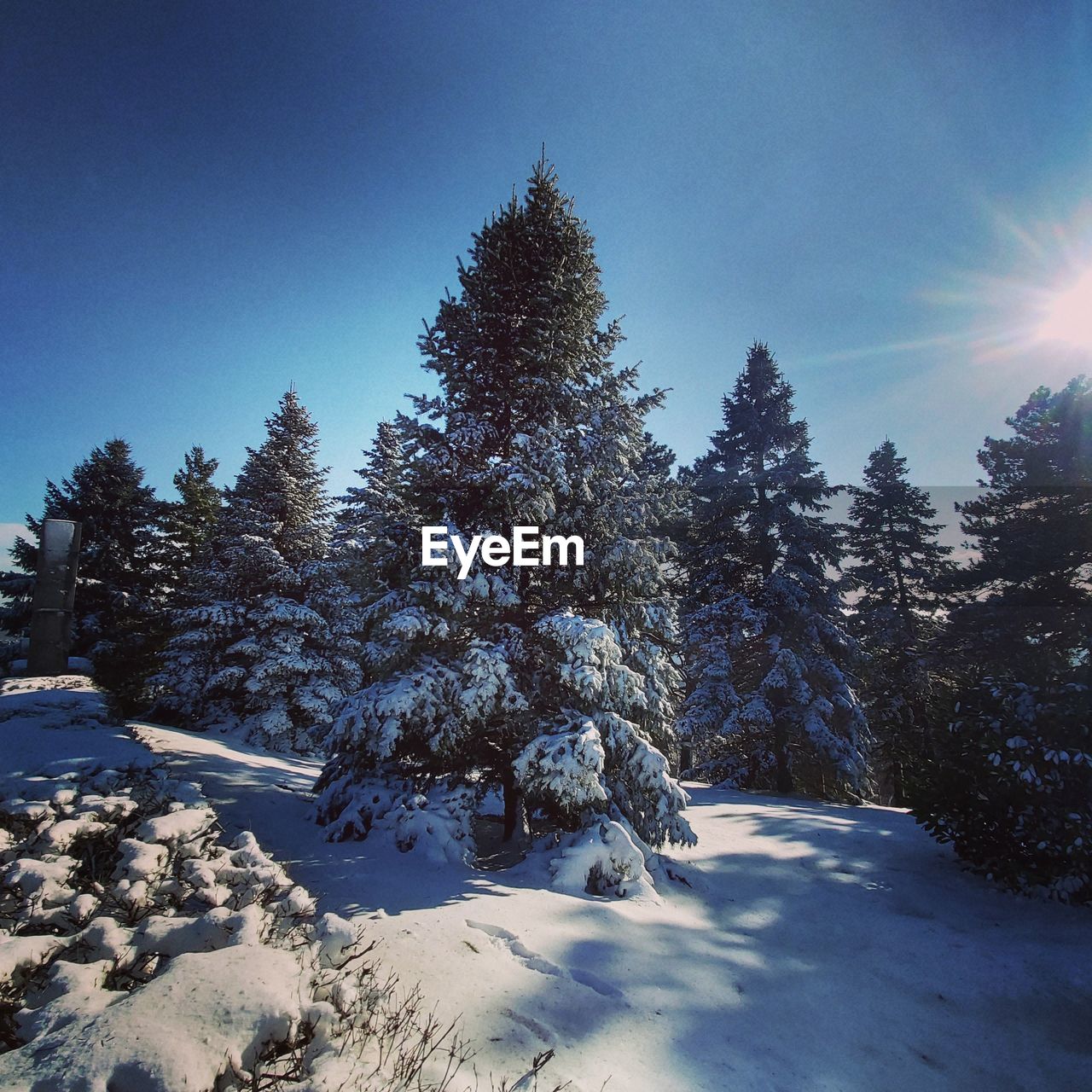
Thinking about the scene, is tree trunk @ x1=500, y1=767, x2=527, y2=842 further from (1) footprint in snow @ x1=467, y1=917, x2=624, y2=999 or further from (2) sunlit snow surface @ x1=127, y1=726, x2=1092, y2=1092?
(1) footprint in snow @ x1=467, y1=917, x2=624, y2=999

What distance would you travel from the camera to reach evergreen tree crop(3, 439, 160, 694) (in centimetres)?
1912

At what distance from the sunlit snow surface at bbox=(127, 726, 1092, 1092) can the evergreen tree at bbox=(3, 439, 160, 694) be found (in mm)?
15922

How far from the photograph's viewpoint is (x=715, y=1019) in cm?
394

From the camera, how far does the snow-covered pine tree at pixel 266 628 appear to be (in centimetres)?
1506

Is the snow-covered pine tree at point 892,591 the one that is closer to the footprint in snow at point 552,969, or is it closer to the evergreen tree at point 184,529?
the footprint in snow at point 552,969

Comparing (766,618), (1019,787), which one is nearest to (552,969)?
(1019,787)

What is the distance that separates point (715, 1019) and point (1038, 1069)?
2.56m

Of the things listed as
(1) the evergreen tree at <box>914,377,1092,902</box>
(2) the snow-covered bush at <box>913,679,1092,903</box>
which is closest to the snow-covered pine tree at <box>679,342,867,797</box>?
(1) the evergreen tree at <box>914,377,1092,902</box>

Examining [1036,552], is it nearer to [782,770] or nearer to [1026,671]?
[1026,671]

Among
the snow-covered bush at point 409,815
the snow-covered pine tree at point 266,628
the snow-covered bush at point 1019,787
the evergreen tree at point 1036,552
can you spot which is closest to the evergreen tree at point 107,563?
the snow-covered pine tree at point 266,628

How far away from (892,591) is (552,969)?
21.1 meters

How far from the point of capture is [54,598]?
10.2 m

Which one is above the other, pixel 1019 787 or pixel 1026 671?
pixel 1026 671

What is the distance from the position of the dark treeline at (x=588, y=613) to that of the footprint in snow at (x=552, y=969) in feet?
5.52
